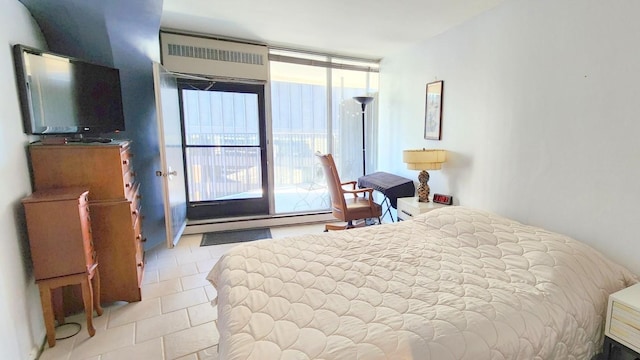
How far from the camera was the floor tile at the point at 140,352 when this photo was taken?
1.76 meters

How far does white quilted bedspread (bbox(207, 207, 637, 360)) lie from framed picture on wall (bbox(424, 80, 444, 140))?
1413 mm

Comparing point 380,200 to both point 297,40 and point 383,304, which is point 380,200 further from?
point 383,304

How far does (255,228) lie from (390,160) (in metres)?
2.09

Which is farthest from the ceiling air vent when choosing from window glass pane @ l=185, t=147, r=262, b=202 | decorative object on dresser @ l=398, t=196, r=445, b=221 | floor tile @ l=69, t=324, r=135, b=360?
floor tile @ l=69, t=324, r=135, b=360

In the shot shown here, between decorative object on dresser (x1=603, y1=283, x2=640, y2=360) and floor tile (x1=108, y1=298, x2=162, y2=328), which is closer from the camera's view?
decorative object on dresser (x1=603, y1=283, x2=640, y2=360)

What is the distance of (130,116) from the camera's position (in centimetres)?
290

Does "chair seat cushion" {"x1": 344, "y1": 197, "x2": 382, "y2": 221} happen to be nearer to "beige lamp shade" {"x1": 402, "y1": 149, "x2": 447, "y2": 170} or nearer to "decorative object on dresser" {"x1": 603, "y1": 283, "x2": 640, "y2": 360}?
"beige lamp shade" {"x1": 402, "y1": 149, "x2": 447, "y2": 170}

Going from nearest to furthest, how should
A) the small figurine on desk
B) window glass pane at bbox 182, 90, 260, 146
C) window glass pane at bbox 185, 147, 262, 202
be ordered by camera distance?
the small figurine on desk
window glass pane at bbox 182, 90, 260, 146
window glass pane at bbox 185, 147, 262, 202

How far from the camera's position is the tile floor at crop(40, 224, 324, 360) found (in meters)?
1.80

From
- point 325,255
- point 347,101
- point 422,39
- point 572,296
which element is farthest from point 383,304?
point 347,101

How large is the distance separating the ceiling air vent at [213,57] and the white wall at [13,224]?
1.47 m

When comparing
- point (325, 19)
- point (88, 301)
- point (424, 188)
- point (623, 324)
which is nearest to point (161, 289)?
point (88, 301)

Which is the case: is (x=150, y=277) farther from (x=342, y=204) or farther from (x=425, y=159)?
(x=425, y=159)

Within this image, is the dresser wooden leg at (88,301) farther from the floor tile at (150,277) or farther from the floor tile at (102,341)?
the floor tile at (150,277)
